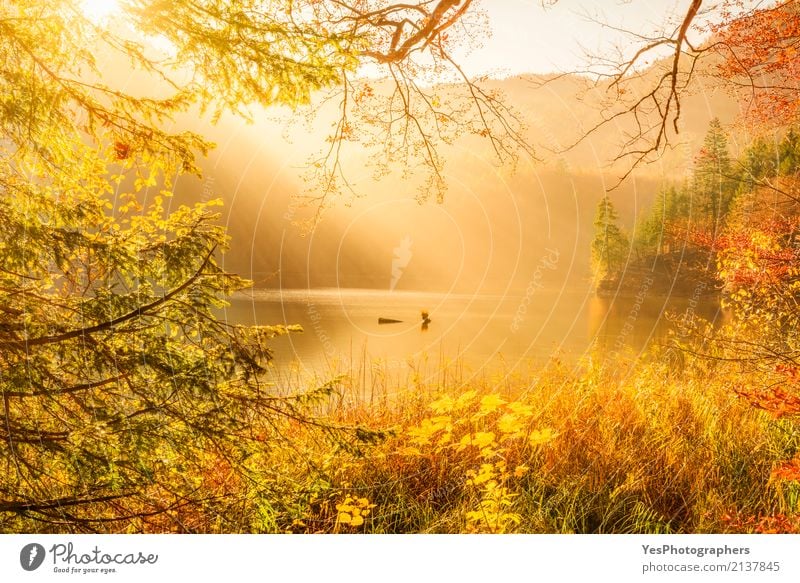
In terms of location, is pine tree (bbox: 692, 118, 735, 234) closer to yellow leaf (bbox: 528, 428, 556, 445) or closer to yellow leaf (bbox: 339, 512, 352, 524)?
yellow leaf (bbox: 528, 428, 556, 445)

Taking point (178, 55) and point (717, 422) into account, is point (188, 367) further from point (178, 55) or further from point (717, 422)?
point (717, 422)

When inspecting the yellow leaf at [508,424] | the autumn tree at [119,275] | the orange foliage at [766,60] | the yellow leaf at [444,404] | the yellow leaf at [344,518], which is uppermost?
the orange foliage at [766,60]

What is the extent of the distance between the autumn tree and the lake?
6.11 meters

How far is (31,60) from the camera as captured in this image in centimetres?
281

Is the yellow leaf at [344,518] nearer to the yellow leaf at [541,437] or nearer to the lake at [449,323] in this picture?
the yellow leaf at [541,437]

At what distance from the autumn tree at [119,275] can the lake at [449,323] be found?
6.11m

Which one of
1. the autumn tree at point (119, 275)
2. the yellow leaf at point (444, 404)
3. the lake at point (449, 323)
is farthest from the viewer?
the lake at point (449, 323)

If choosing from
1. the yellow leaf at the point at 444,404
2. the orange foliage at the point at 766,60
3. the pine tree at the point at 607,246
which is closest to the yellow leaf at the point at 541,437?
the yellow leaf at the point at 444,404

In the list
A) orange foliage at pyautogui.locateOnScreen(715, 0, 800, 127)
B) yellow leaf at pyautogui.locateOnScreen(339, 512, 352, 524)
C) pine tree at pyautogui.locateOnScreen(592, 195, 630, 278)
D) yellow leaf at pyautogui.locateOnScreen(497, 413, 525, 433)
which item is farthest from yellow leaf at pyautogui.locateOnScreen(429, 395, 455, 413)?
pine tree at pyautogui.locateOnScreen(592, 195, 630, 278)

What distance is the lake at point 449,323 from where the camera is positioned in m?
11.2

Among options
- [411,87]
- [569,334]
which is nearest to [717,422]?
[411,87]

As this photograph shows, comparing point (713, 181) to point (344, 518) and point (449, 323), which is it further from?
point (449, 323)

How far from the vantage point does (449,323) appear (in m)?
16.2
